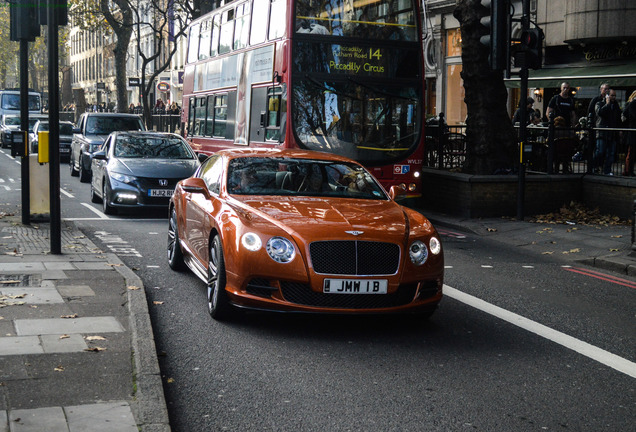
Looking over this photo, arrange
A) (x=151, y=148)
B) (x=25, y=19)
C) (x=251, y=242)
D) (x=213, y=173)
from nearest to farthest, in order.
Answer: (x=251, y=242) < (x=213, y=173) < (x=25, y=19) < (x=151, y=148)

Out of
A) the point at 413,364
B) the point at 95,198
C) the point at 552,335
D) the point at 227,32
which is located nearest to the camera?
the point at 413,364

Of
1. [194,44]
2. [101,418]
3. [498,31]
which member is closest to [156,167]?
[498,31]

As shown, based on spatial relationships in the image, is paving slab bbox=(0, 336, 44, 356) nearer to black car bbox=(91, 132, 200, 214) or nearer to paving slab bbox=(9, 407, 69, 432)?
paving slab bbox=(9, 407, 69, 432)

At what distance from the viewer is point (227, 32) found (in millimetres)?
19703

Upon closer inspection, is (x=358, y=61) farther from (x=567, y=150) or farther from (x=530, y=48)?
(x=567, y=150)

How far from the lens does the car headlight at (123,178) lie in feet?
51.2

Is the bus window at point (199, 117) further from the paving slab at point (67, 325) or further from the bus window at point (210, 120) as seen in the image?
the paving slab at point (67, 325)

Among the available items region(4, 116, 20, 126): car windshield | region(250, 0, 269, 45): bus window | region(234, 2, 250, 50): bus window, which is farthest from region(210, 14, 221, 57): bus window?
region(4, 116, 20, 126): car windshield

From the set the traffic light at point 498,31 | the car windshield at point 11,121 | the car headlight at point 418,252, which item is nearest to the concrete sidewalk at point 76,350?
the car headlight at point 418,252

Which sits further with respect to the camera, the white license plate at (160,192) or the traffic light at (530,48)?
the white license plate at (160,192)

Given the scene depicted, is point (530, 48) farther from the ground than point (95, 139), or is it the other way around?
point (530, 48)

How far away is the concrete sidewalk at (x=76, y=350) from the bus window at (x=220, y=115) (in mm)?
10561

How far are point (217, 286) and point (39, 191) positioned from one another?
7.04 metres

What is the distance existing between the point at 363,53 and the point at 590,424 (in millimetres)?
11191
